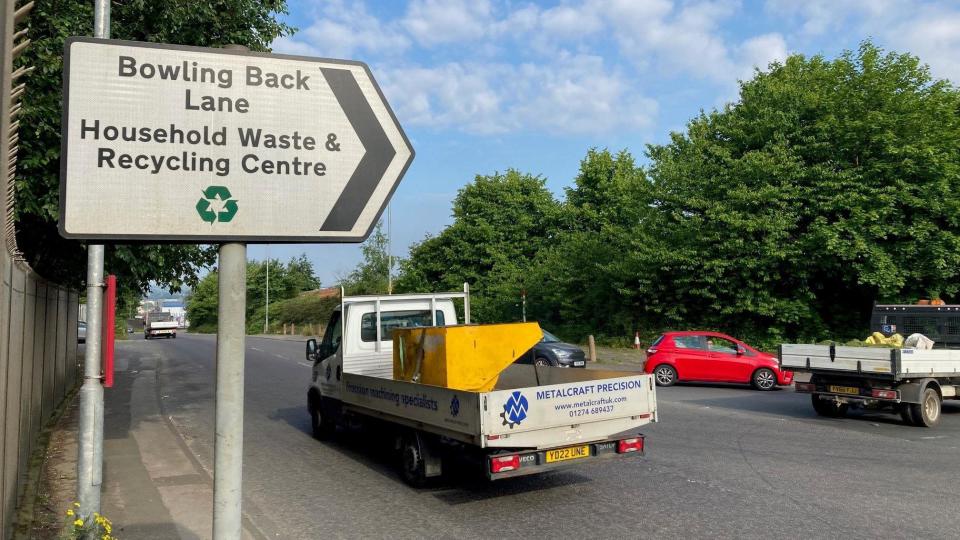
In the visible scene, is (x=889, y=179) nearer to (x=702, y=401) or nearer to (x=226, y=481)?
(x=702, y=401)

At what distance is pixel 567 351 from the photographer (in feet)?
73.4

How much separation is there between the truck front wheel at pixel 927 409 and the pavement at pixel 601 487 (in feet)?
0.82

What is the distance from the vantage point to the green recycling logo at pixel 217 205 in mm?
2629

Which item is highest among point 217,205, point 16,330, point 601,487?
point 217,205

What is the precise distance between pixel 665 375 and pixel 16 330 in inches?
638

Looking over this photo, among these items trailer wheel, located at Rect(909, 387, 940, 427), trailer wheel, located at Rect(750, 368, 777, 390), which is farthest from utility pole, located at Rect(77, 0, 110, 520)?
trailer wheel, located at Rect(750, 368, 777, 390)

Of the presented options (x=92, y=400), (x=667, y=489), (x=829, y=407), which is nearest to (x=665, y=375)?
(x=829, y=407)

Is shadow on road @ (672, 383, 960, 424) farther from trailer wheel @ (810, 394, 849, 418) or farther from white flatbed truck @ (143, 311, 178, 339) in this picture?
white flatbed truck @ (143, 311, 178, 339)

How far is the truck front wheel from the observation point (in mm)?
12094

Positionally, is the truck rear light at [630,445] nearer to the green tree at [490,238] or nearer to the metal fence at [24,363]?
→ the metal fence at [24,363]

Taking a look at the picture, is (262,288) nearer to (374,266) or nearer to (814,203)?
(374,266)

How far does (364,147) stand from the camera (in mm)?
2828

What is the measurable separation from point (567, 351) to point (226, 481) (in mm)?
20113

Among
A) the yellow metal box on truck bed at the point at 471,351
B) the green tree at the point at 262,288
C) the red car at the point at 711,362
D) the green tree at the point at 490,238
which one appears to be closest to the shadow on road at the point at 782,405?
the red car at the point at 711,362
